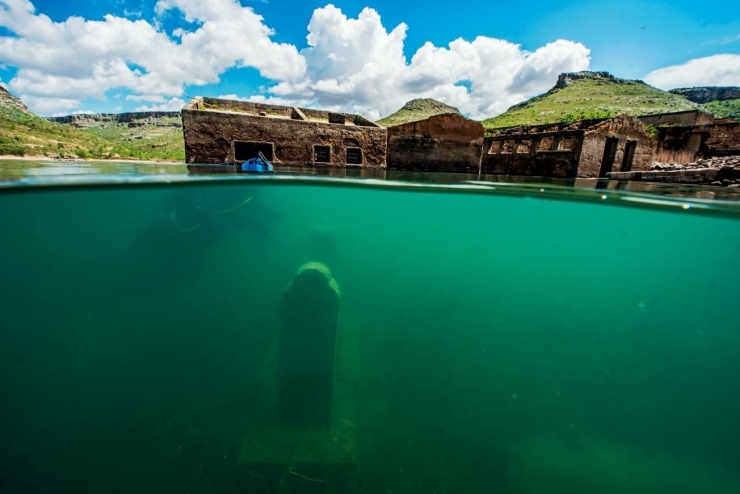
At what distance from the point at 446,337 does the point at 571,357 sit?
5.32 meters

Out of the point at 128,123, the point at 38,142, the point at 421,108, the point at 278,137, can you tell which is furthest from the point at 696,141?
the point at 128,123

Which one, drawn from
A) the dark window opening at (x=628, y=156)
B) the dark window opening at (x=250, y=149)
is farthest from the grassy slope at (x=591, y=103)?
the dark window opening at (x=250, y=149)

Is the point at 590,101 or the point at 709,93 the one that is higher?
the point at 709,93

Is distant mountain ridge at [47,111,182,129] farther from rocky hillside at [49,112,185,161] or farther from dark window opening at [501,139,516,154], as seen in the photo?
dark window opening at [501,139,516,154]

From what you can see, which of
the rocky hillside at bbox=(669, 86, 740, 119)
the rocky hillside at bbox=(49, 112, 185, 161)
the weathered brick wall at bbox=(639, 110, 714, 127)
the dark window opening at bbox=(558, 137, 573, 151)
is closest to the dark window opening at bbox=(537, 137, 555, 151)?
the dark window opening at bbox=(558, 137, 573, 151)

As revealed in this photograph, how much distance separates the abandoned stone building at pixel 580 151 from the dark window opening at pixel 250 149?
14.1 m

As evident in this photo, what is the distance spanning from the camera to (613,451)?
789 cm

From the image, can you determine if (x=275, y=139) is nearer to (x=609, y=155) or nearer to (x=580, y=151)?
(x=580, y=151)

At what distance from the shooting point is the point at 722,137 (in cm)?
2116

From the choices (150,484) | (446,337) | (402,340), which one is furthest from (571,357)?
(150,484)

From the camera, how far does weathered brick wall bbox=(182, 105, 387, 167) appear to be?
46.0 feet

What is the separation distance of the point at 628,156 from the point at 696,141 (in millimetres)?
7107

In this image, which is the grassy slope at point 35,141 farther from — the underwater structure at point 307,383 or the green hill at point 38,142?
the underwater structure at point 307,383

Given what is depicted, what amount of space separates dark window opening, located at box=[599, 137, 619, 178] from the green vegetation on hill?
65465 mm
